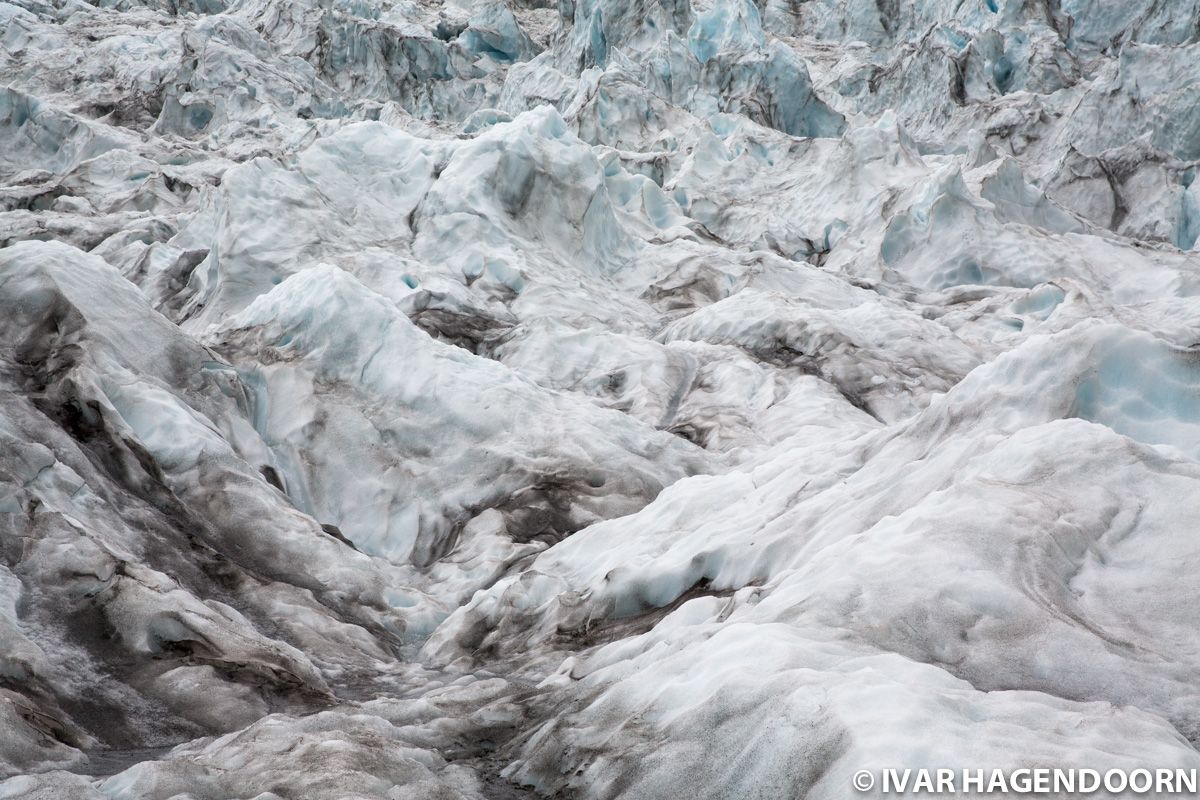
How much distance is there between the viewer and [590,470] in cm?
937

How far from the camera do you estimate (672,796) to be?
12.1 feet

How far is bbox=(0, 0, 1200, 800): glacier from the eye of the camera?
3.95 meters

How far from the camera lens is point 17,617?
5.29 meters

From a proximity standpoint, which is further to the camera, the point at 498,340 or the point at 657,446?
the point at 498,340

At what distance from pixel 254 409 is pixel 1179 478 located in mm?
8067

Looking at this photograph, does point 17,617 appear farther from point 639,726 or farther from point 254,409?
point 254,409

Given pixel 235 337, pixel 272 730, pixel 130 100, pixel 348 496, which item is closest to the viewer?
pixel 272 730

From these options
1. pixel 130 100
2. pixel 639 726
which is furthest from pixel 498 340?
pixel 130 100

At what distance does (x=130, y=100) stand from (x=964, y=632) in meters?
33.8

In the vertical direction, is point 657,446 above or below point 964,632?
below

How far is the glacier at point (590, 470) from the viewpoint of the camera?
3.95m

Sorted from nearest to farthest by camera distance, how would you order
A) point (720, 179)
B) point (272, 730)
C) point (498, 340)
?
1. point (272, 730)
2. point (498, 340)
3. point (720, 179)

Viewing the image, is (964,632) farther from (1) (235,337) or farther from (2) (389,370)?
(1) (235,337)

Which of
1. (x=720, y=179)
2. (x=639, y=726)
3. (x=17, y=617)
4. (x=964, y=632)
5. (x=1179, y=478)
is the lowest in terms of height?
(x=720, y=179)
